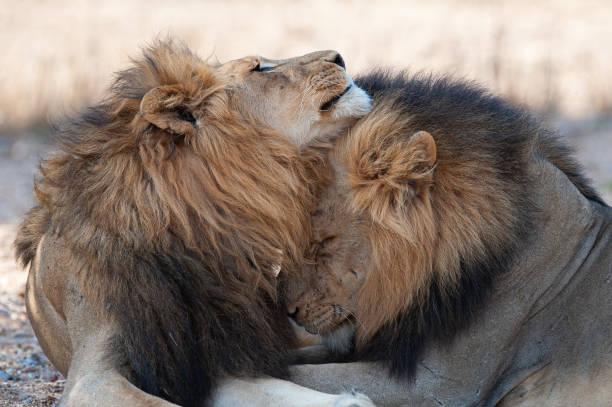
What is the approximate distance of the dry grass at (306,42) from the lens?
9.92 metres

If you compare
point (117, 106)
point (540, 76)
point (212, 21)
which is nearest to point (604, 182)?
point (540, 76)

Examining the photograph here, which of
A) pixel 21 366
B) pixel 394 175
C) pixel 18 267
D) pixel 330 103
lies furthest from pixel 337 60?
pixel 18 267

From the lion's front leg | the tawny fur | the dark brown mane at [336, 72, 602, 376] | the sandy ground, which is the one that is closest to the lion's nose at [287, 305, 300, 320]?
the tawny fur

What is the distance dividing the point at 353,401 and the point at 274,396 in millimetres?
265

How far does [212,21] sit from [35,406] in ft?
25.7

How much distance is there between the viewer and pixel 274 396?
2.82m

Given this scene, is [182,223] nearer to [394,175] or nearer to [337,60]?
[394,175]

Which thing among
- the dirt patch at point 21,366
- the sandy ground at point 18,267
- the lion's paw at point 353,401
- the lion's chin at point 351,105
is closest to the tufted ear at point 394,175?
the lion's chin at point 351,105

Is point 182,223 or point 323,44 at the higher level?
point 182,223

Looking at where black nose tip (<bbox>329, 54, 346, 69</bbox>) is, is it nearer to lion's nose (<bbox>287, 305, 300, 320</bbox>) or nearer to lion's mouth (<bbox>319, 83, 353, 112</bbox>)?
lion's mouth (<bbox>319, 83, 353, 112</bbox>)

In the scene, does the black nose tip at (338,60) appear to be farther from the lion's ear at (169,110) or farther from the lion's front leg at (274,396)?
the lion's front leg at (274,396)

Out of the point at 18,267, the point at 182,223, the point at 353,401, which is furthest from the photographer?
the point at 18,267

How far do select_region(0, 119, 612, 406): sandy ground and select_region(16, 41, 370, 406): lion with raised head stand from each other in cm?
58

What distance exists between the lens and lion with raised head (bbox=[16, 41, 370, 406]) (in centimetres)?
286
